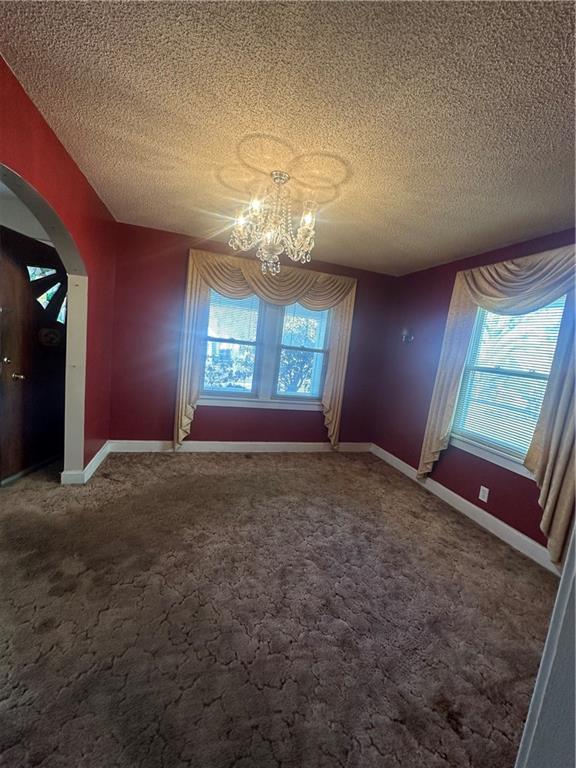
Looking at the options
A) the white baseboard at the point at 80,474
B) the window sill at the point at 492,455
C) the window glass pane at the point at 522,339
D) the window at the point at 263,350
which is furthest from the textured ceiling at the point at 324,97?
the white baseboard at the point at 80,474

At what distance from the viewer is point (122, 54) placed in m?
1.28

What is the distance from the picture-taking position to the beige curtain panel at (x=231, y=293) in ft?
11.6

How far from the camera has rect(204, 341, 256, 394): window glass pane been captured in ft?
12.7

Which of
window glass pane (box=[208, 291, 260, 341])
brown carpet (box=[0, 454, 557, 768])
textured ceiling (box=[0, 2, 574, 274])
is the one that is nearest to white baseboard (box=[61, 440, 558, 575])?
brown carpet (box=[0, 454, 557, 768])

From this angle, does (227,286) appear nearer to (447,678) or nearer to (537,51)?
(537,51)

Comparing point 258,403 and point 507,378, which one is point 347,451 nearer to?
point 258,403

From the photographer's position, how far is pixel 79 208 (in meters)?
2.31

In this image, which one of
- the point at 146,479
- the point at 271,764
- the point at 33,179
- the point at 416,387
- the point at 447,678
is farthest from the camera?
the point at 416,387

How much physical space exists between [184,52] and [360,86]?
708 millimetres

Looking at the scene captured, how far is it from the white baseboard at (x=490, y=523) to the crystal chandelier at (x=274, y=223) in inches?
109

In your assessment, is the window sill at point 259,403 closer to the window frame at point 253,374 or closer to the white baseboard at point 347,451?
the window frame at point 253,374

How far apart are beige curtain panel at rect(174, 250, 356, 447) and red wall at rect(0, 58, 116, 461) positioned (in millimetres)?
759

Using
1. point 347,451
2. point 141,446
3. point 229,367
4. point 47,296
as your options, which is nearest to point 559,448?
point 347,451

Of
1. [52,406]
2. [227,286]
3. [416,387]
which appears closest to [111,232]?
[227,286]
